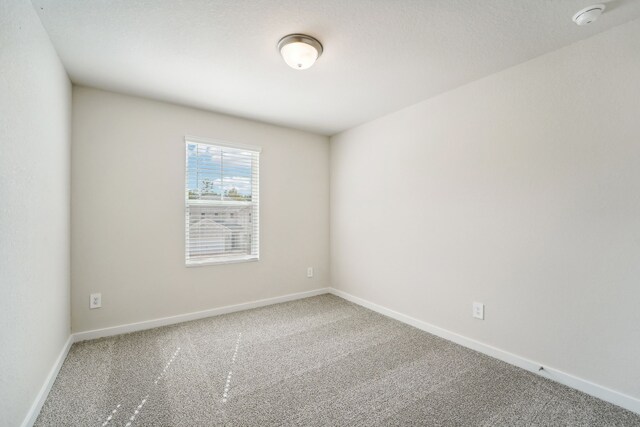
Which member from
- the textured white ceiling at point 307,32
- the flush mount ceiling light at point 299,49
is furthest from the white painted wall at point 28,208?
the flush mount ceiling light at point 299,49

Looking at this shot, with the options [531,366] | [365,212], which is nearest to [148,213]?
[365,212]

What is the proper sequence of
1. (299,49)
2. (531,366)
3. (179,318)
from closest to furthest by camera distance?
(299,49)
(531,366)
(179,318)

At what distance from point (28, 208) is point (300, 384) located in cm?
196

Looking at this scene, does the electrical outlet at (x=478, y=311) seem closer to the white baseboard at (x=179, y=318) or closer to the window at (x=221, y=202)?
the white baseboard at (x=179, y=318)

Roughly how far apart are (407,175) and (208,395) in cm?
264

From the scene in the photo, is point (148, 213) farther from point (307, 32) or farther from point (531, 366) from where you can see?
point (531, 366)

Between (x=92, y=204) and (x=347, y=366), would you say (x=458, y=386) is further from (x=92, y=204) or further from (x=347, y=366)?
(x=92, y=204)

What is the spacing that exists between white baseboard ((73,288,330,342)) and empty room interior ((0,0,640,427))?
0.07 feet

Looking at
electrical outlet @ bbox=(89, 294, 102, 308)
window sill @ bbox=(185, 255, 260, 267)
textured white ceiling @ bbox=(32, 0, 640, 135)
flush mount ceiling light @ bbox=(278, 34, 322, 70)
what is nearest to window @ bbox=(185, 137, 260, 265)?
window sill @ bbox=(185, 255, 260, 267)

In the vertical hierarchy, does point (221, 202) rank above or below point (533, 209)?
above

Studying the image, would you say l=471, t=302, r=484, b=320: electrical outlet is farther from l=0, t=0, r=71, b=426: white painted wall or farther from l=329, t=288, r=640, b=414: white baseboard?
l=0, t=0, r=71, b=426: white painted wall

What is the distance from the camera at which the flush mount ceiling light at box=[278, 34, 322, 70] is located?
189 cm

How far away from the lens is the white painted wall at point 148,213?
2623 millimetres

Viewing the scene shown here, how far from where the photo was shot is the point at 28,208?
1588 mm
